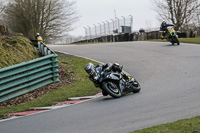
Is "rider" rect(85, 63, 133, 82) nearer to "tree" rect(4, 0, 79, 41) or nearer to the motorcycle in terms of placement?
the motorcycle

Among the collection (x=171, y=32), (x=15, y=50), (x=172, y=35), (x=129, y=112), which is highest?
(x=171, y=32)

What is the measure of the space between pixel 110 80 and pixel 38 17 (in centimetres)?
3262

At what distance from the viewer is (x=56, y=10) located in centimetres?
4259

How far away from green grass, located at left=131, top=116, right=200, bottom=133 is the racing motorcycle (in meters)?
3.73

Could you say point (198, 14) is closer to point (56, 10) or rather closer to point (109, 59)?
point (56, 10)

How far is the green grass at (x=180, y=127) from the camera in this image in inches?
210

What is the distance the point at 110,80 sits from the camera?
31.6 feet

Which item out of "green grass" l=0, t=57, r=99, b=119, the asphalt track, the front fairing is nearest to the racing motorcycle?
the asphalt track

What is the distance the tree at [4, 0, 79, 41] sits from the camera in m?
39.7

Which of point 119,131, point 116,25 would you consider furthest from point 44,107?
point 116,25

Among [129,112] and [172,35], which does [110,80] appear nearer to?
[129,112]

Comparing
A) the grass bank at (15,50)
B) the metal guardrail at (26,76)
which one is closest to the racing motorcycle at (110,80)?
the metal guardrail at (26,76)

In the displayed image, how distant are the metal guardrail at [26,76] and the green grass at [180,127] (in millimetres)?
6578

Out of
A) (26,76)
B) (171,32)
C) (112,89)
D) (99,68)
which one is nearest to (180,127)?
(112,89)
